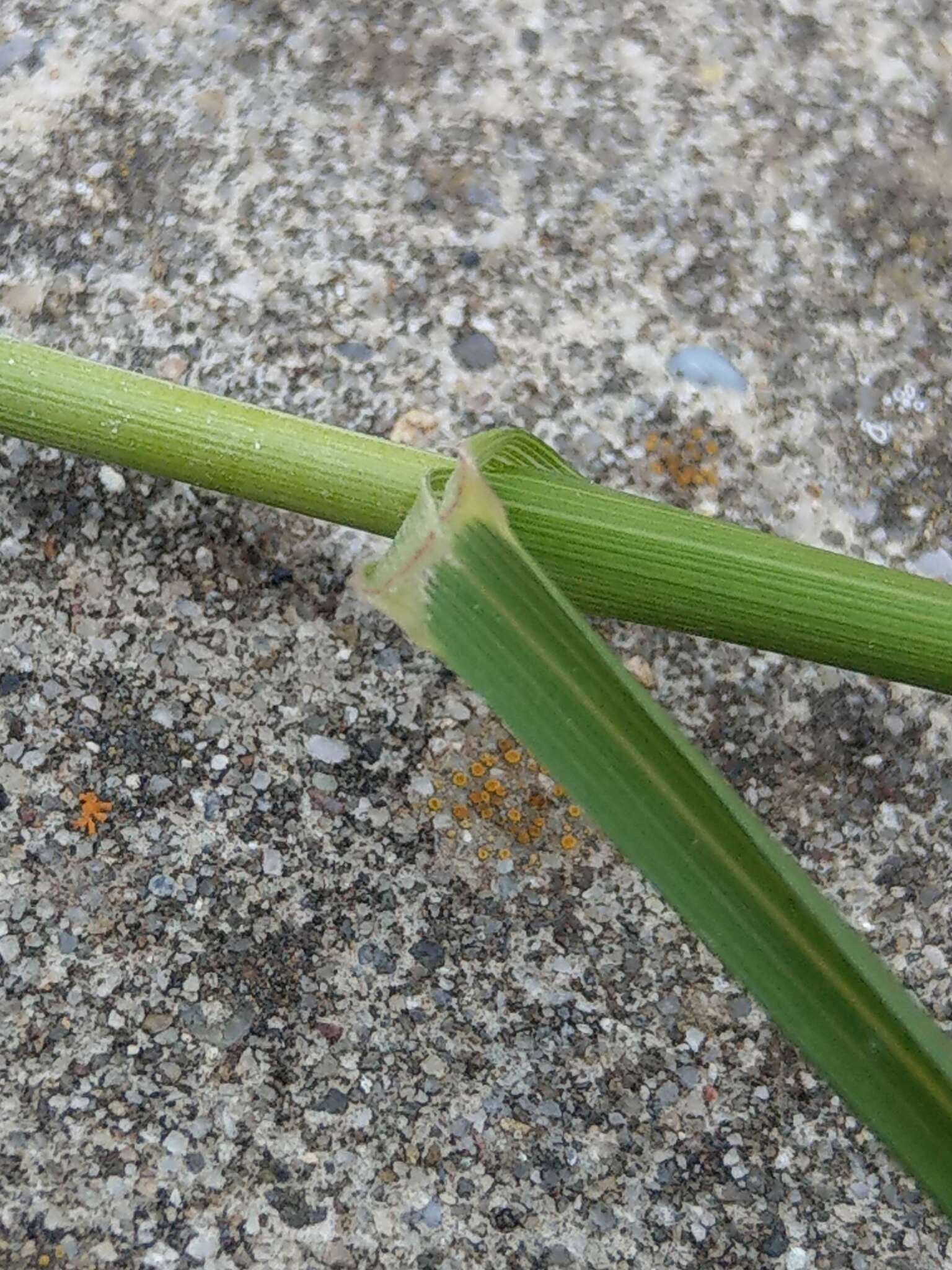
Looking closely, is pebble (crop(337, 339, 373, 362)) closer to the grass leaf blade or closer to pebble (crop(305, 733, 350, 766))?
pebble (crop(305, 733, 350, 766))

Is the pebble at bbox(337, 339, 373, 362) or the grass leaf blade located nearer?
the grass leaf blade

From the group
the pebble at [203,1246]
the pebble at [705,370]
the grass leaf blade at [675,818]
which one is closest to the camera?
the grass leaf blade at [675,818]

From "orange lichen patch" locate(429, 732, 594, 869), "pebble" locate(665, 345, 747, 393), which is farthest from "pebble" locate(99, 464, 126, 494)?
"pebble" locate(665, 345, 747, 393)

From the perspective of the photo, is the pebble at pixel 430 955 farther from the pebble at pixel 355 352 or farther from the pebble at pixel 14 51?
the pebble at pixel 14 51

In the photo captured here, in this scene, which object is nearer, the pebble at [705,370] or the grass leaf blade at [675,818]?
the grass leaf blade at [675,818]

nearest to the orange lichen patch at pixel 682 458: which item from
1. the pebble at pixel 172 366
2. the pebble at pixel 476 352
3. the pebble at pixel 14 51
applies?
the pebble at pixel 476 352

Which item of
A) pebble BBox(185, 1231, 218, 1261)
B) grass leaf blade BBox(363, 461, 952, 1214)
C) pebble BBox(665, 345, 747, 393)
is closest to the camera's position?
grass leaf blade BBox(363, 461, 952, 1214)
